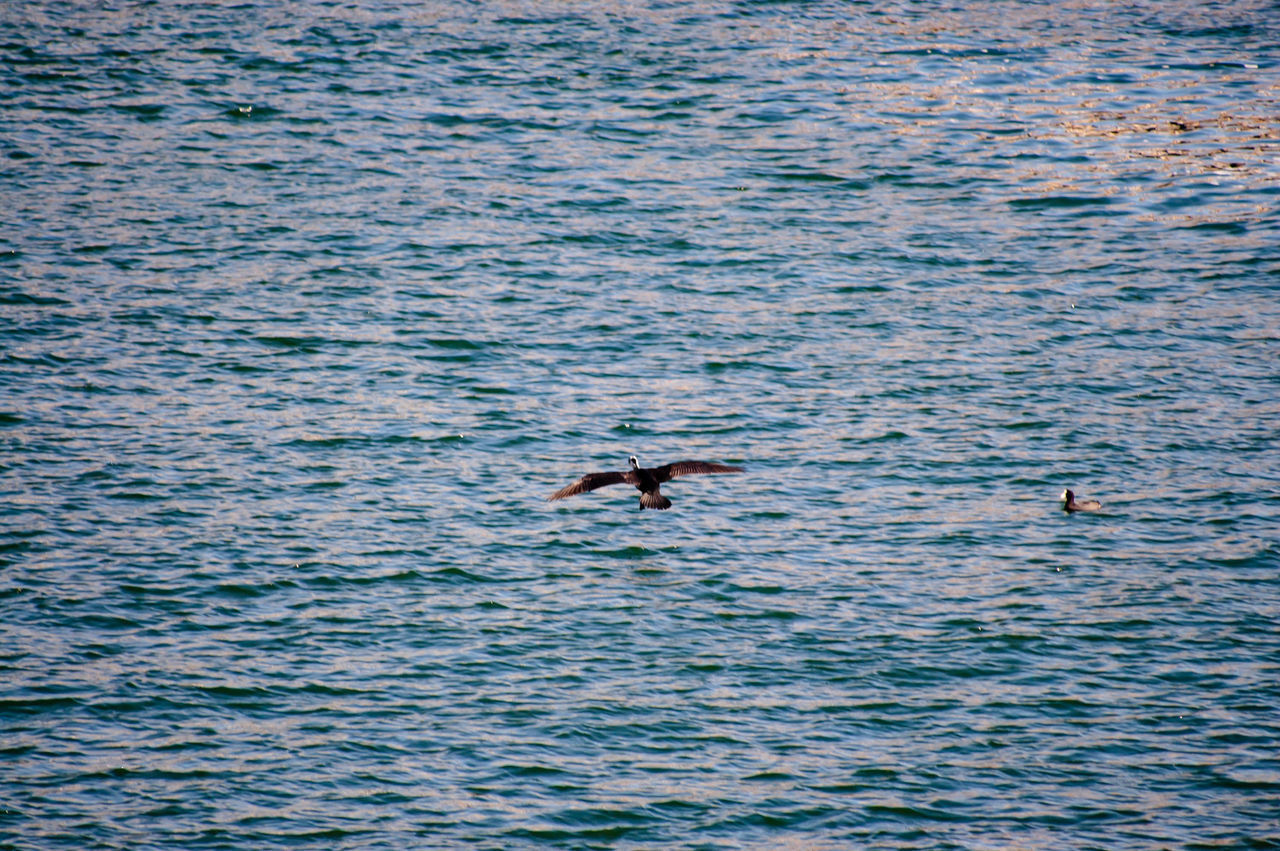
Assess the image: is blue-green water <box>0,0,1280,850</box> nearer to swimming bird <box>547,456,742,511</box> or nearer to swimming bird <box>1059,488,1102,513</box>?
swimming bird <box>1059,488,1102,513</box>

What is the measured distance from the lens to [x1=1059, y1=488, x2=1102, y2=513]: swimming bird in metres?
22.5

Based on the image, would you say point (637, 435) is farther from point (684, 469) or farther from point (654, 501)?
point (654, 501)

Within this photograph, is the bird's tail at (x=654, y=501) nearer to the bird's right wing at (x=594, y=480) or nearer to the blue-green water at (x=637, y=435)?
the bird's right wing at (x=594, y=480)

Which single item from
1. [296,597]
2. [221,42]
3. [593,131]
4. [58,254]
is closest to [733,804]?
[296,597]

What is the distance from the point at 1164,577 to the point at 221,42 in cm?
3207

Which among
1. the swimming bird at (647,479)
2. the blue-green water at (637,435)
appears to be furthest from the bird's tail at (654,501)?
the blue-green water at (637,435)

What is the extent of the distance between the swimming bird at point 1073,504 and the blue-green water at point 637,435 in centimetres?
38

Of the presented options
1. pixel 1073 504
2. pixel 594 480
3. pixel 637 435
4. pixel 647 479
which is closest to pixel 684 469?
pixel 647 479

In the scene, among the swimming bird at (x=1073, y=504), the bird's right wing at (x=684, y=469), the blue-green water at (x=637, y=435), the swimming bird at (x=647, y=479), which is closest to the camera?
the blue-green water at (x=637, y=435)

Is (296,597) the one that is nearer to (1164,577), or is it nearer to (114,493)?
(114,493)

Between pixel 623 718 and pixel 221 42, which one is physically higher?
pixel 221 42

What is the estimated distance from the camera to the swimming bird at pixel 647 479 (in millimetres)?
20594

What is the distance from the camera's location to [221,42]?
4247 cm

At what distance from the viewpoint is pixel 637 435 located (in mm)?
24469
